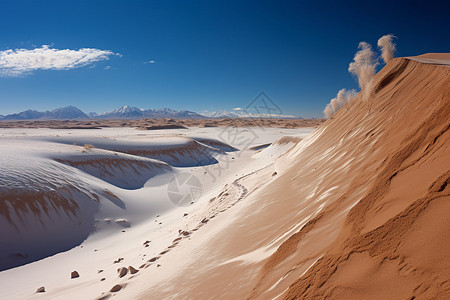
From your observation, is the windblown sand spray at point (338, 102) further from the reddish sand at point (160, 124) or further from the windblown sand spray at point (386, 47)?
the reddish sand at point (160, 124)

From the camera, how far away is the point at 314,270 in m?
1.49

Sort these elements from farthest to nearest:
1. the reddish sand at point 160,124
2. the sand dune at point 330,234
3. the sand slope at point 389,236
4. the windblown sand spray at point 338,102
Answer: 1. the reddish sand at point 160,124
2. the windblown sand spray at point 338,102
3. the sand dune at point 330,234
4. the sand slope at point 389,236

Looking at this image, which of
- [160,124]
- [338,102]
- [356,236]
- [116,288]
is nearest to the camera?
[356,236]

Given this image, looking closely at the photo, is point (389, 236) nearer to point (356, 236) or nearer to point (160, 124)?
point (356, 236)

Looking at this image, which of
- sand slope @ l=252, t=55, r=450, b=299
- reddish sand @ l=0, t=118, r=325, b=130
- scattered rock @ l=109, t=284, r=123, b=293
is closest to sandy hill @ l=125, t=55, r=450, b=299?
sand slope @ l=252, t=55, r=450, b=299

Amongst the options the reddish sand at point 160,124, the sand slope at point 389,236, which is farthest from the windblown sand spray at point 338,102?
the reddish sand at point 160,124

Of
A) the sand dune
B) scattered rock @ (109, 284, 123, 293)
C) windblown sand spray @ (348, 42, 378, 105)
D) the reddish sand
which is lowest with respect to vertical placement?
scattered rock @ (109, 284, 123, 293)

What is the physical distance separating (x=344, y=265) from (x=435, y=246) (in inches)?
18.0

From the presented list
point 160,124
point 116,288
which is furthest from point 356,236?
point 160,124

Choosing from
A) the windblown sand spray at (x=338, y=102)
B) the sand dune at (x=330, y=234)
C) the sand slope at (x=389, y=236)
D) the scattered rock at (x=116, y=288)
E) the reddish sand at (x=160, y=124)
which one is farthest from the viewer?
the reddish sand at (x=160, y=124)

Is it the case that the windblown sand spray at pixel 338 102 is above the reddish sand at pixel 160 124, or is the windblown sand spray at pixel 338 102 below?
below

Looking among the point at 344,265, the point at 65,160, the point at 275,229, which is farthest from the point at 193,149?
the point at 344,265

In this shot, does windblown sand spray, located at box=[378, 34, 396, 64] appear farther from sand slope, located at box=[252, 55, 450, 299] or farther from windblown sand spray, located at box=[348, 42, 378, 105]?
sand slope, located at box=[252, 55, 450, 299]

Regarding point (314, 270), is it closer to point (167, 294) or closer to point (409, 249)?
point (409, 249)
